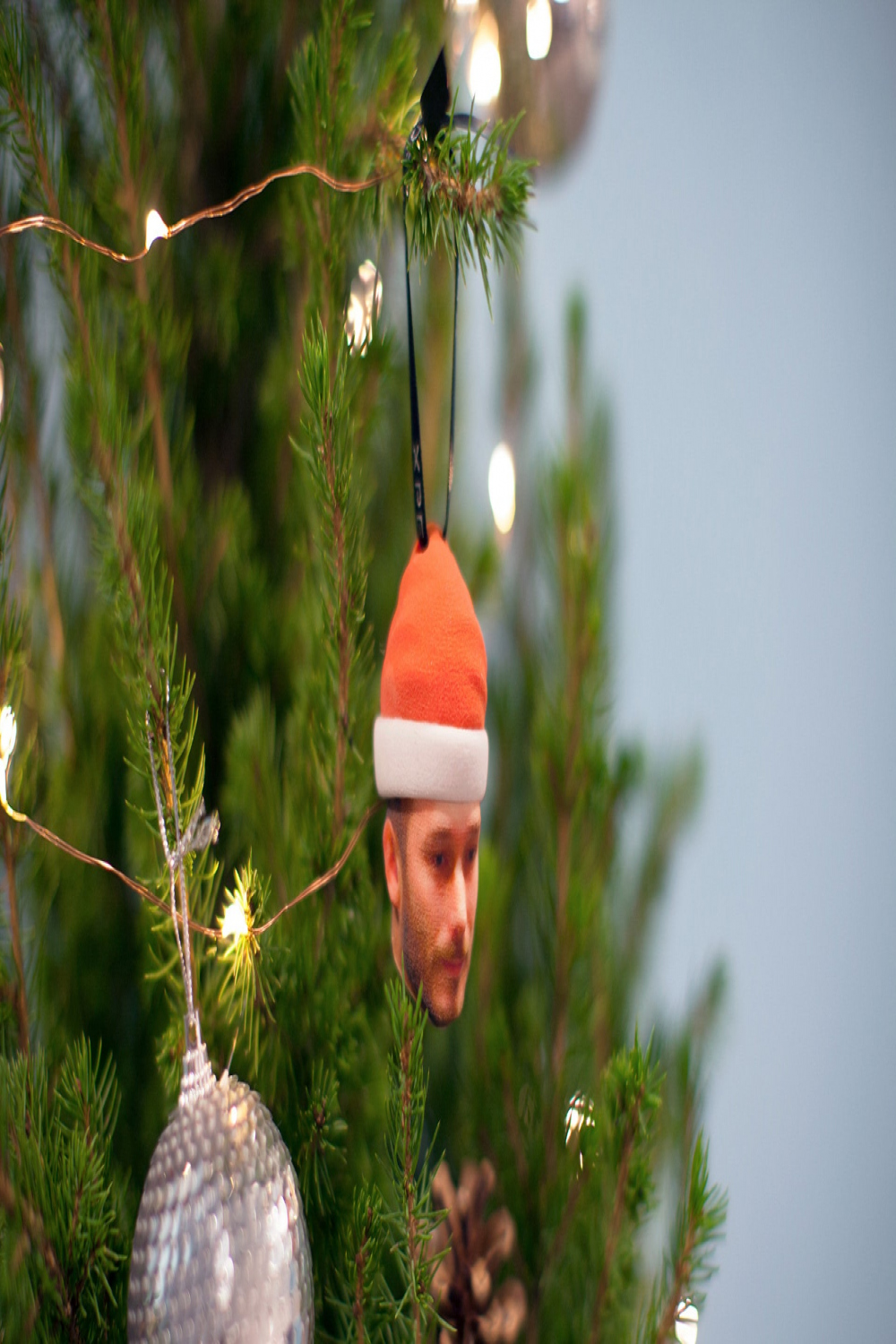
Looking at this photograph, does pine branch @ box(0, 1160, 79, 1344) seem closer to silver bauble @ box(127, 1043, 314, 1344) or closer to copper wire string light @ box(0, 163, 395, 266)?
silver bauble @ box(127, 1043, 314, 1344)

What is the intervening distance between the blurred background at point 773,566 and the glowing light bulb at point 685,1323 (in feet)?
1.13

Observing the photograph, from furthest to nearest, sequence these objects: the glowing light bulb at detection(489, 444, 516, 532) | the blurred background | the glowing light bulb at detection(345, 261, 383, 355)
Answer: the blurred background < the glowing light bulb at detection(489, 444, 516, 532) < the glowing light bulb at detection(345, 261, 383, 355)

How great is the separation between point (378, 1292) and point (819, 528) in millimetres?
610

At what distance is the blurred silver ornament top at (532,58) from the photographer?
46 cm

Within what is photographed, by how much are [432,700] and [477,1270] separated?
0.30 m

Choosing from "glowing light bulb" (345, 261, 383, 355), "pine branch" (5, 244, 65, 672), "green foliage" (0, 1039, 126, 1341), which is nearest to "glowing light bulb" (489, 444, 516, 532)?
"glowing light bulb" (345, 261, 383, 355)

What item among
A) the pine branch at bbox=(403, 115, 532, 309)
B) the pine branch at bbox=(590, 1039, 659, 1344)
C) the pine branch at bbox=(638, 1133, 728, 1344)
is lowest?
the pine branch at bbox=(638, 1133, 728, 1344)

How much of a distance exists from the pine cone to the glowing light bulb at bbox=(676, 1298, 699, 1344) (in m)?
0.11

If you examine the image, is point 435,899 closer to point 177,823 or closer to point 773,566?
point 177,823

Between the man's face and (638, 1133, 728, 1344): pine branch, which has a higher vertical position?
the man's face

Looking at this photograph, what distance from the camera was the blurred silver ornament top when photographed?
1.50 feet

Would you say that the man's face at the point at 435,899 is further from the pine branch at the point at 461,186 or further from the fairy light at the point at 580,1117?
the pine branch at the point at 461,186

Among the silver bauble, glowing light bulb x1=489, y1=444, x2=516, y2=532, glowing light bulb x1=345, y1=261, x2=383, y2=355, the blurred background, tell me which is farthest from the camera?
the blurred background

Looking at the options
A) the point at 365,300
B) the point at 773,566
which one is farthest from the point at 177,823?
the point at 773,566
